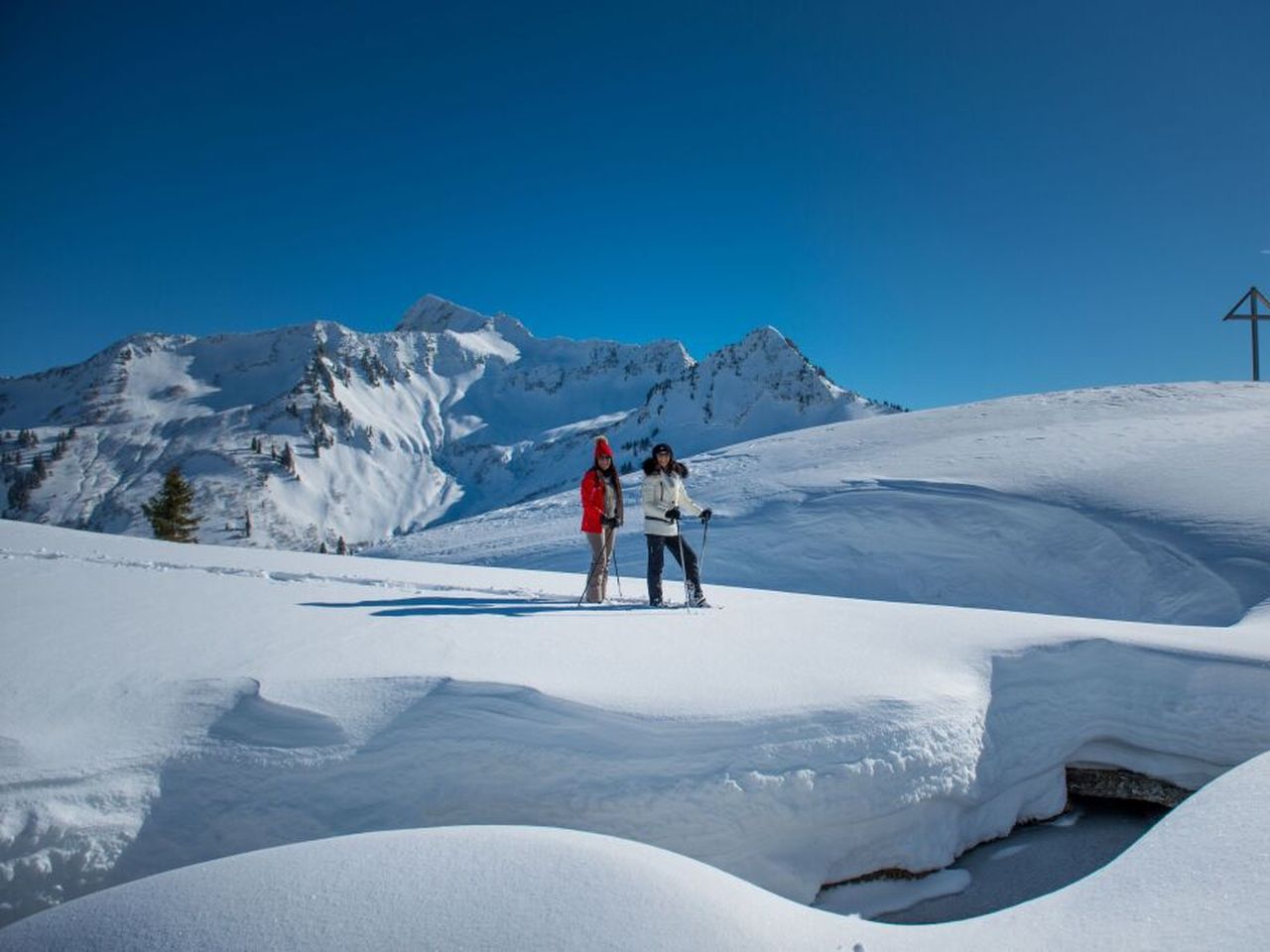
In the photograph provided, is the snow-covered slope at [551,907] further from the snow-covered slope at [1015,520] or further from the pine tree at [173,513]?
the pine tree at [173,513]

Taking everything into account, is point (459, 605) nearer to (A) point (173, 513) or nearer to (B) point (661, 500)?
(B) point (661, 500)

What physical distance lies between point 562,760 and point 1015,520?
14.0 metres

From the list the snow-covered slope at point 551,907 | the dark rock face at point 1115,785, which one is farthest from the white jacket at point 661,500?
the snow-covered slope at point 551,907

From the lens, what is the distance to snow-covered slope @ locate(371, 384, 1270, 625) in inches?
507

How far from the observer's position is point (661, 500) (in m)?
9.00

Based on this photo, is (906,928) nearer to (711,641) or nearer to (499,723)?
(499,723)

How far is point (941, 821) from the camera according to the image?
Answer: 221 inches

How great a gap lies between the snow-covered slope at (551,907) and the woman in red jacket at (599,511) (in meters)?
5.57

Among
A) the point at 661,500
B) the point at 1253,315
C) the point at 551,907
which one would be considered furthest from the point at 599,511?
the point at 1253,315

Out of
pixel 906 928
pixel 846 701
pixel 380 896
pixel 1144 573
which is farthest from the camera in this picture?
pixel 1144 573

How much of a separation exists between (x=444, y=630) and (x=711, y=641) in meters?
2.72

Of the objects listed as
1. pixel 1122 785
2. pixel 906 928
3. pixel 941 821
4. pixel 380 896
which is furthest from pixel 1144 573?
pixel 380 896

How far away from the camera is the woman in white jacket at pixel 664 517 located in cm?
898

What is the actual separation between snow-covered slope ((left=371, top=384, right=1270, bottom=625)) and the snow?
11.5 feet
